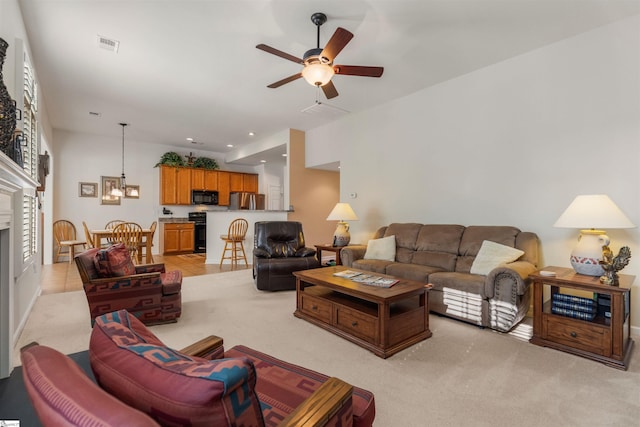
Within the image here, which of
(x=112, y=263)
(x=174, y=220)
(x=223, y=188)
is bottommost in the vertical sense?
(x=112, y=263)

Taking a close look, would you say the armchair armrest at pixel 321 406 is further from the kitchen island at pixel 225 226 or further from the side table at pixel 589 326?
the kitchen island at pixel 225 226

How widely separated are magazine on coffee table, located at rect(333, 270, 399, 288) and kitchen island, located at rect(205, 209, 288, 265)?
343 cm

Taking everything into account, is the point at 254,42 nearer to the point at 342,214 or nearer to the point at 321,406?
the point at 342,214

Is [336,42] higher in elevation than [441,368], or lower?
higher

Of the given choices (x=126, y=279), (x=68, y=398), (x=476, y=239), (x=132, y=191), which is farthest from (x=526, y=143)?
(x=132, y=191)

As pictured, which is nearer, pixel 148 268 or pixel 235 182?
pixel 148 268

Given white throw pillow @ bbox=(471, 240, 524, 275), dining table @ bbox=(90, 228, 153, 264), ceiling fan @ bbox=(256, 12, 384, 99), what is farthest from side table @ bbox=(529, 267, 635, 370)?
dining table @ bbox=(90, 228, 153, 264)

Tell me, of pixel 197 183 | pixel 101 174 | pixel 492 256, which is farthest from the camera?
pixel 197 183

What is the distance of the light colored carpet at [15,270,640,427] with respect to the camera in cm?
170

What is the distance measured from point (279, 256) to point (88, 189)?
5.38 metres

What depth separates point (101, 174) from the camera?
7.09 meters

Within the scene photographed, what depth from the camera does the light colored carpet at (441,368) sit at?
1.70 meters

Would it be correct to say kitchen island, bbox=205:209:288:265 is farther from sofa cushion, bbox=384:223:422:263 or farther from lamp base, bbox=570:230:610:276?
lamp base, bbox=570:230:610:276

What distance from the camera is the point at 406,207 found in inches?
186
